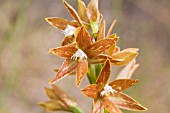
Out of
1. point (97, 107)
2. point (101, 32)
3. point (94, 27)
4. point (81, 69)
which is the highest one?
point (94, 27)

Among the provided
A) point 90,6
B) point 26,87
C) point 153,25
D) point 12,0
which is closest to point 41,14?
point 12,0

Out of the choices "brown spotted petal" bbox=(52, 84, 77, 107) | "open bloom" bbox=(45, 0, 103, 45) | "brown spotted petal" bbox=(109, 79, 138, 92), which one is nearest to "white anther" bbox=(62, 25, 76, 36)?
"open bloom" bbox=(45, 0, 103, 45)

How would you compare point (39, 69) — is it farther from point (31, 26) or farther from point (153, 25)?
point (153, 25)

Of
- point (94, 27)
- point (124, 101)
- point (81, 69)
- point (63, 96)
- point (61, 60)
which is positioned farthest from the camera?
point (61, 60)

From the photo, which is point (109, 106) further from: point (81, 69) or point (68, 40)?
point (68, 40)

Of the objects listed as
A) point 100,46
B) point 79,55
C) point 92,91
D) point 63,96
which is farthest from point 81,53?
point 63,96

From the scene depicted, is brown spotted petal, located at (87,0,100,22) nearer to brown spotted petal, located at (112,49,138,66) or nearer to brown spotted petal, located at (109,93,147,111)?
brown spotted petal, located at (112,49,138,66)

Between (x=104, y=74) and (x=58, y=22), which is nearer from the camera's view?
(x=104, y=74)
